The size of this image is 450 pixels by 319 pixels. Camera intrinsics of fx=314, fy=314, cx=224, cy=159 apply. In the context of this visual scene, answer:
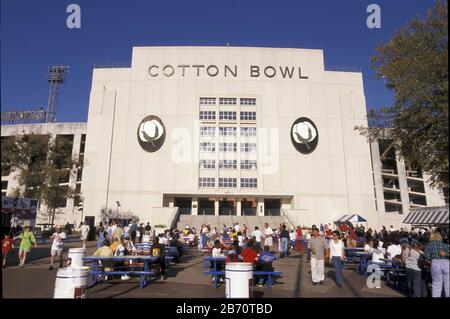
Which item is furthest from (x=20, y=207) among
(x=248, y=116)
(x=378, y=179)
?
(x=378, y=179)

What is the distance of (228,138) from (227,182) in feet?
21.0

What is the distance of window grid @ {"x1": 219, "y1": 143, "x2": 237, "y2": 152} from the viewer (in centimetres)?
4512

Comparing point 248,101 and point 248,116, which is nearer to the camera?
point 248,116

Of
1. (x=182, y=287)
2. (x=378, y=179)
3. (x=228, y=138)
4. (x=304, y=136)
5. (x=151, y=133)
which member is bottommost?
(x=182, y=287)

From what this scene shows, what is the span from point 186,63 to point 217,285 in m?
41.8

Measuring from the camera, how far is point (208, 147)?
45.0 metres

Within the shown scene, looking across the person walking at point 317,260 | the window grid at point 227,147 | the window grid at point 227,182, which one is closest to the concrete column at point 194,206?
the window grid at point 227,182

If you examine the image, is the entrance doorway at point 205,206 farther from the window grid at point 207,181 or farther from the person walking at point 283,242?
the person walking at point 283,242

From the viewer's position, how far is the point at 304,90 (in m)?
47.1

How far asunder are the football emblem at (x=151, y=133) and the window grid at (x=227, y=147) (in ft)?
27.2

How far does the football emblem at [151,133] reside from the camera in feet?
145

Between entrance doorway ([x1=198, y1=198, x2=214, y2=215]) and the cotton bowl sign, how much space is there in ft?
76.1

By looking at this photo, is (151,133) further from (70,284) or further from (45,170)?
(70,284)
